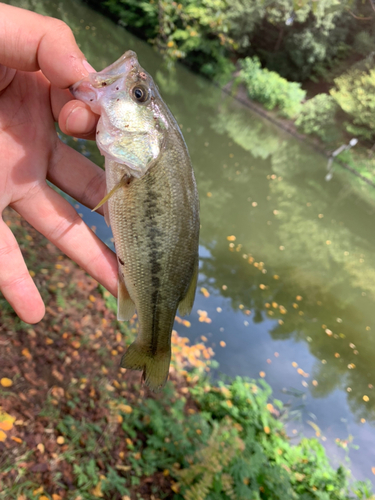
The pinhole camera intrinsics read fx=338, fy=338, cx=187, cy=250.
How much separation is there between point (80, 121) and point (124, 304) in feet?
3.43

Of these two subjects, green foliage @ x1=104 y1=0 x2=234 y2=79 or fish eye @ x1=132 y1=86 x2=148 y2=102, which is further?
green foliage @ x1=104 y1=0 x2=234 y2=79

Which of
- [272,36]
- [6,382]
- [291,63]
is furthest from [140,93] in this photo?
[272,36]

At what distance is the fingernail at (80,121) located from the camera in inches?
64.4

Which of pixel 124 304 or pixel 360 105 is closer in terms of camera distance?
pixel 124 304

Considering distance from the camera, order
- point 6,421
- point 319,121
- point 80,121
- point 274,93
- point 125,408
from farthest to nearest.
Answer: point 274,93
point 319,121
point 125,408
point 6,421
point 80,121

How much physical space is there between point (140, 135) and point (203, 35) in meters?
27.5

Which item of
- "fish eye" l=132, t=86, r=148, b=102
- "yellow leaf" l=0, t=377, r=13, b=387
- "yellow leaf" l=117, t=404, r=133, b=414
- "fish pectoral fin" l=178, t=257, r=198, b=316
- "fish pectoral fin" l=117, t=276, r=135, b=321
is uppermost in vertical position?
"fish eye" l=132, t=86, r=148, b=102

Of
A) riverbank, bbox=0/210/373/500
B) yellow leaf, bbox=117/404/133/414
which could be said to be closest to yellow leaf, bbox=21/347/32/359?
riverbank, bbox=0/210/373/500

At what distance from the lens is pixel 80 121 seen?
1656mm

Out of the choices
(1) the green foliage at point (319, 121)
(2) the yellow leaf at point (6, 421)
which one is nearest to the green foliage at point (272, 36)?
(1) the green foliage at point (319, 121)

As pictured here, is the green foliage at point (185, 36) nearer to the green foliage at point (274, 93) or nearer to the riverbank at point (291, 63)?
the riverbank at point (291, 63)

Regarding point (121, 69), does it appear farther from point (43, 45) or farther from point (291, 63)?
point (291, 63)

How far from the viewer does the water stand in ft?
18.2

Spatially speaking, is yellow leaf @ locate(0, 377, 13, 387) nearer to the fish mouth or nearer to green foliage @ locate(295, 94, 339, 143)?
the fish mouth
